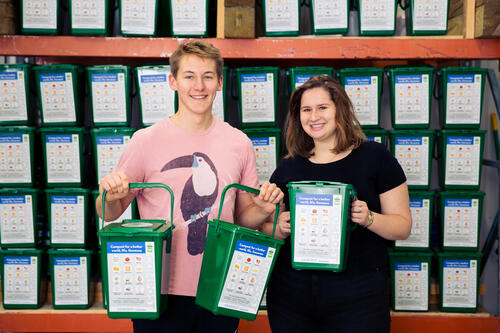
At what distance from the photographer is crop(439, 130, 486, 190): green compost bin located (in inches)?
101

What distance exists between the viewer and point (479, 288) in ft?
8.91

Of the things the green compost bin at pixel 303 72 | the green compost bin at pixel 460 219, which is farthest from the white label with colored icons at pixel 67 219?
the green compost bin at pixel 460 219

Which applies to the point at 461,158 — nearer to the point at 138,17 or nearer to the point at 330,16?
the point at 330,16

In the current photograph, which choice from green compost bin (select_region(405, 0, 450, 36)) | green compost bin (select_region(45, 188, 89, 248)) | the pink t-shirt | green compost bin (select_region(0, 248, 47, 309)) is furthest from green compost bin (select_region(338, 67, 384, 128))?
green compost bin (select_region(0, 248, 47, 309))

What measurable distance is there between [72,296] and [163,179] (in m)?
1.62

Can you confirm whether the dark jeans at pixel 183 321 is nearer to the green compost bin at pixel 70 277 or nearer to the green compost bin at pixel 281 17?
the green compost bin at pixel 70 277

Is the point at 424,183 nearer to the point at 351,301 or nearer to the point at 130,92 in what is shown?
the point at 351,301

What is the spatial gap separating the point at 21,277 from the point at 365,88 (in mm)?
2272

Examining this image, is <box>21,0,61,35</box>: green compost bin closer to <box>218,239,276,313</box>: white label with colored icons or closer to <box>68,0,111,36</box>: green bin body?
<box>68,0,111,36</box>: green bin body

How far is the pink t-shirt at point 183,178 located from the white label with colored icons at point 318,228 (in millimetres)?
254

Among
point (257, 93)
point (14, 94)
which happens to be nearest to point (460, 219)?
point (257, 93)

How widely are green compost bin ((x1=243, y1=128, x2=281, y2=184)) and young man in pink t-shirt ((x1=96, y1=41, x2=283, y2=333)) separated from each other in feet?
3.62

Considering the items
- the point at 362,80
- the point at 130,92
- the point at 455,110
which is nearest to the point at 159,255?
the point at 130,92

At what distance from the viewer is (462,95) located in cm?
257
